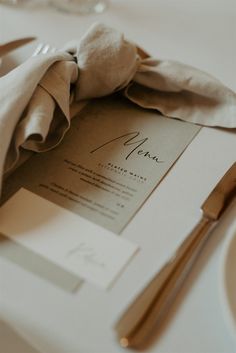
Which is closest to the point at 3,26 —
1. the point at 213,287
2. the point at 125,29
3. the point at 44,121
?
the point at 125,29

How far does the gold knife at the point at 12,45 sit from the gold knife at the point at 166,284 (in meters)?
0.40

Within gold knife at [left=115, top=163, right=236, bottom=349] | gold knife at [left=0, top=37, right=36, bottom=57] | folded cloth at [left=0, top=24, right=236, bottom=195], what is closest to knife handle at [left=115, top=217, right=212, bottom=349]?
gold knife at [left=115, top=163, right=236, bottom=349]

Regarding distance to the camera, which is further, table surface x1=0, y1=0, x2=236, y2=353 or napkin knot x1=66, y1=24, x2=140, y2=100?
napkin knot x1=66, y1=24, x2=140, y2=100

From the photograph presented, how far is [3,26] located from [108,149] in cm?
38

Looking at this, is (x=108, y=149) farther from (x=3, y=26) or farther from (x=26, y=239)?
(x=3, y=26)

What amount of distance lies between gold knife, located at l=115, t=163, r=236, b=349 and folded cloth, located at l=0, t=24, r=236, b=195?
0.15 metres

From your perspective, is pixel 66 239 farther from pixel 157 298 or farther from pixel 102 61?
pixel 102 61

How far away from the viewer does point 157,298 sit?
0.39 meters

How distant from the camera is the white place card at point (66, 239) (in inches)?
16.2

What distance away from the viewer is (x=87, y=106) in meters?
0.62

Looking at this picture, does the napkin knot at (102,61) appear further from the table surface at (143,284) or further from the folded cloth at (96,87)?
the table surface at (143,284)

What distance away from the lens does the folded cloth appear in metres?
0.50

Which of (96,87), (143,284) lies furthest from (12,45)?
(143,284)

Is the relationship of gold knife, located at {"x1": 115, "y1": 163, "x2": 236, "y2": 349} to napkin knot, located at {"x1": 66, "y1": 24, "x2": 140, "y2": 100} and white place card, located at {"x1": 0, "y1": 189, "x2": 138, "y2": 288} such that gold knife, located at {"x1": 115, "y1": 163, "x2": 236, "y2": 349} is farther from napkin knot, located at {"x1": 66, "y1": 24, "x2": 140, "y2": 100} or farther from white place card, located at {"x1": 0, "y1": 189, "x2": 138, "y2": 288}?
napkin knot, located at {"x1": 66, "y1": 24, "x2": 140, "y2": 100}
